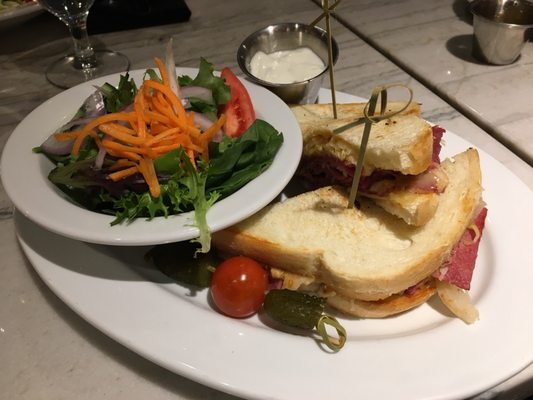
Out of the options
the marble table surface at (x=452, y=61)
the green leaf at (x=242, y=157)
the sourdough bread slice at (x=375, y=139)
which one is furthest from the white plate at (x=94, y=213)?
the marble table surface at (x=452, y=61)

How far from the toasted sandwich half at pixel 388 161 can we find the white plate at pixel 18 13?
1884 millimetres

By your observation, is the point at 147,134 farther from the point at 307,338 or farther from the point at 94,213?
the point at 307,338

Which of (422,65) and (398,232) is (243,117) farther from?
(422,65)

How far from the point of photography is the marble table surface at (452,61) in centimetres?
255

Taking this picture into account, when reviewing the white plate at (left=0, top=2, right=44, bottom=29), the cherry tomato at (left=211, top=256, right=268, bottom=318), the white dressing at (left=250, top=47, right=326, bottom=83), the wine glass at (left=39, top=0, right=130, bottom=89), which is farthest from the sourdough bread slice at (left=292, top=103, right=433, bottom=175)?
the white plate at (left=0, top=2, right=44, bottom=29)

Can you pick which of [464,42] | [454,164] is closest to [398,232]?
[454,164]

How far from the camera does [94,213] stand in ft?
5.24

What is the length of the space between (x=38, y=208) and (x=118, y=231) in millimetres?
282

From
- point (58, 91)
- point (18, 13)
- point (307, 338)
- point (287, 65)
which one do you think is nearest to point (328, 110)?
point (287, 65)

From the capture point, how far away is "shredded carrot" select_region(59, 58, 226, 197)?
1646 millimetres

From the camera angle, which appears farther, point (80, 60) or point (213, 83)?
point (80, 60)

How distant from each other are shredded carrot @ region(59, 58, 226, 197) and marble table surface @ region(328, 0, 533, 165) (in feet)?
4.90

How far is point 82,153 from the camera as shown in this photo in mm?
1775

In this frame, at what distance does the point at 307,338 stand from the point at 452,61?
7.51ft
